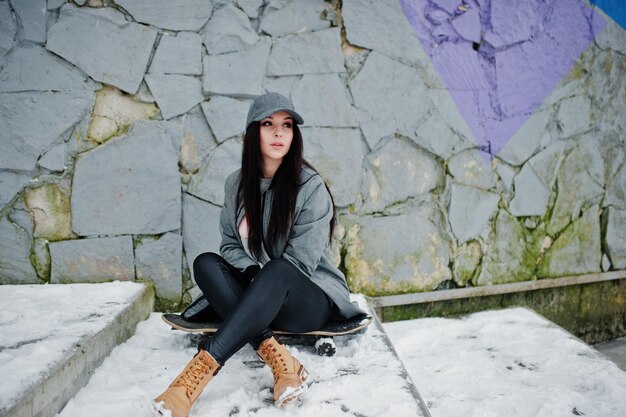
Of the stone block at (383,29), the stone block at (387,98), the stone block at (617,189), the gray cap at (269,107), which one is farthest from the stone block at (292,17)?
the stone block at (617,189)

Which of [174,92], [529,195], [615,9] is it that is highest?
[615,9]

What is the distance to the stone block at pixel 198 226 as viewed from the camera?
2.56 m

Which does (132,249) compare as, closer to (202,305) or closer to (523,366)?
(202,305)

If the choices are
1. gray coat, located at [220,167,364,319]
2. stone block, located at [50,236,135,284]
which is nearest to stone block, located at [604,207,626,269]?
gray coat, located at [220,167,364,319]

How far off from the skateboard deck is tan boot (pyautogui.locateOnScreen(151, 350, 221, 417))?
43 cm

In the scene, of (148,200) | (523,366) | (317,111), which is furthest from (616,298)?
(148,200)

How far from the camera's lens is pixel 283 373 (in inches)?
60.9

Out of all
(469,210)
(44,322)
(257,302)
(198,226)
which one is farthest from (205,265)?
(469,210)

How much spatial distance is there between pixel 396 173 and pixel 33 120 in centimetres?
193

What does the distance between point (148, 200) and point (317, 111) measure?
3.33 feet

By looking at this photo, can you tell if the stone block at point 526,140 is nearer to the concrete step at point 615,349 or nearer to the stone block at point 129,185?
the concrete step at point 615,349

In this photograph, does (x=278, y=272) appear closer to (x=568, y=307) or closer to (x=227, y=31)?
(x=227, y=31)

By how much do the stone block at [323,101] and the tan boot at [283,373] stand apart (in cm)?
138

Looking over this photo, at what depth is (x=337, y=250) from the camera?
2758 millimetres
